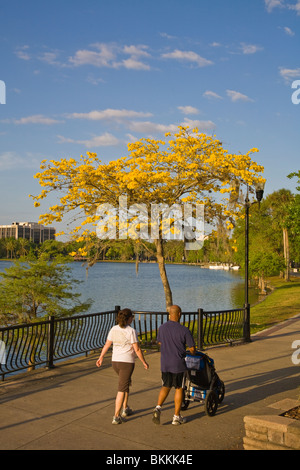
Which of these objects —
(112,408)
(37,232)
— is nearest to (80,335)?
(112,408)

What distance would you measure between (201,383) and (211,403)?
Result: 1.10 ft

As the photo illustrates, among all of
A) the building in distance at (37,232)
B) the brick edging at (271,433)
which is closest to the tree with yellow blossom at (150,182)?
the building in distance at (37,232)

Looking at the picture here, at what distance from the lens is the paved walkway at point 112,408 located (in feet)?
19.1

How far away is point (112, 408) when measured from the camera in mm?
7207

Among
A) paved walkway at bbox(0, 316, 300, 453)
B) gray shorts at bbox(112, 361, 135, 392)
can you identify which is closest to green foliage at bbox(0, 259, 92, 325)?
paved walkway at bbox(0, 316, 300, 453)

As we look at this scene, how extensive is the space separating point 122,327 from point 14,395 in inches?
108

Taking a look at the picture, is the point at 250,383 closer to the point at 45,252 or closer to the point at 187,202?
the point at 187,202

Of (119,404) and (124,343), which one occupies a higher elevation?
(124,343)

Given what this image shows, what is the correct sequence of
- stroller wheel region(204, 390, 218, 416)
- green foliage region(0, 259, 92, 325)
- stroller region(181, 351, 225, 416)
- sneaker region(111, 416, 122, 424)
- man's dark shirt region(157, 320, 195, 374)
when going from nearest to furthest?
1. sneaker region(111, 416, 122, 424)
2. man's dark shirt region(157, 320, 195, 374)
3. stroller wheel region(204, 390, 218, 416)
4. stroller region(181, 351, 225, 416)
5. green foliage region(0, 259, 92, 325)

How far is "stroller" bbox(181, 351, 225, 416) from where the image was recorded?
688cm

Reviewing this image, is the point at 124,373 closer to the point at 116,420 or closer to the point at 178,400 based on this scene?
the point at 116,420

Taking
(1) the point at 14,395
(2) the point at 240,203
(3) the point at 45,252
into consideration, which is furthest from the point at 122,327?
(3) the point at 45,252

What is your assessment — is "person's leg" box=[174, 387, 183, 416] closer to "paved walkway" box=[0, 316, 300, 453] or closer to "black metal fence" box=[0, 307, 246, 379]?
"paved walkway" box=[0, 316, 300, 453]

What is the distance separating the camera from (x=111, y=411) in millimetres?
7055
